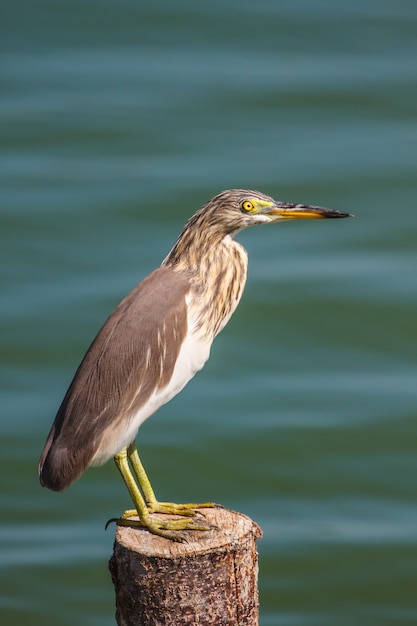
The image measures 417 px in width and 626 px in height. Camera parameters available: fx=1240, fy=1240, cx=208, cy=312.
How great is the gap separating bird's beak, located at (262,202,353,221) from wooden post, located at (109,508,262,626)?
3.60ft

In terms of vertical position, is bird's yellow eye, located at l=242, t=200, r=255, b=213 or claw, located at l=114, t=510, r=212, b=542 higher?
bird's yellow eye, located at l=242, t=200, r=255, b=213

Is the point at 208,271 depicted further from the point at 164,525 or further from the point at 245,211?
the point at 164,525

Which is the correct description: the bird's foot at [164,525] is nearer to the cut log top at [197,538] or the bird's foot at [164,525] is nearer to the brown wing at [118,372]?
the cut log top at [197,538]

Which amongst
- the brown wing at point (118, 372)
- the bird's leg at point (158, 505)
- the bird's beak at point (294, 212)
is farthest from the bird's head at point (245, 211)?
the bird's leg at point (158, 505)

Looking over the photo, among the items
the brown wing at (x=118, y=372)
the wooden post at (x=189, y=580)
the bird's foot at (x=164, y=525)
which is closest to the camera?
the wooden post at (x=189, y=580)

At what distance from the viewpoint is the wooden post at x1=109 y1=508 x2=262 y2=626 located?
3.55 m

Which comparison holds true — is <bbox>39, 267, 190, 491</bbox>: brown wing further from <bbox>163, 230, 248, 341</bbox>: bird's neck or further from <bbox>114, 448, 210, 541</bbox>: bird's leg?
<bbox>114, 448, 210, 541</bbox>: bird's leg

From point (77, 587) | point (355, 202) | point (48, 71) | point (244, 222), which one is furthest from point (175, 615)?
point (48, 71)

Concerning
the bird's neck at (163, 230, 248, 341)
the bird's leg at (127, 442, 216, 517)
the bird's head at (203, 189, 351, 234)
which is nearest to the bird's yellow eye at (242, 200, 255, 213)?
the bird's head at (203, 189, 351, 234)

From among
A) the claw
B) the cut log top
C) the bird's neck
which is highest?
the bird's neck

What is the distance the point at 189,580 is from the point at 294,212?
1.33 meters

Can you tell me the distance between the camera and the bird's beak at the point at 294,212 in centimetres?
417

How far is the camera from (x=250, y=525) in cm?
373

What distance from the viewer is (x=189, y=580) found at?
3551 millimetres
